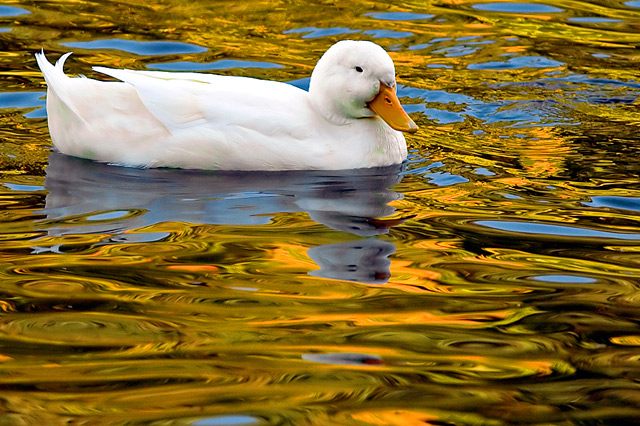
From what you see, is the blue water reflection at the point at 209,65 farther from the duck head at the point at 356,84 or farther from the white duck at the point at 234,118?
the duck head at the point at 356,84

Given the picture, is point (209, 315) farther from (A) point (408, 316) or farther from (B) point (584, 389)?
(B) point (584, 389)

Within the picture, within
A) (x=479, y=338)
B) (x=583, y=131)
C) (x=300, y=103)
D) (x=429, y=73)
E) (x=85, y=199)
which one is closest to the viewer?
(x=479, y=338)

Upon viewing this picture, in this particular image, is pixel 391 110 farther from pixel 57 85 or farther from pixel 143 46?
pixel 143 46

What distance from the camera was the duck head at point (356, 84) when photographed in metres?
6.68

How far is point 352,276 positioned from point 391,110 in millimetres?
2331

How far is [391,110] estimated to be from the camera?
675cm

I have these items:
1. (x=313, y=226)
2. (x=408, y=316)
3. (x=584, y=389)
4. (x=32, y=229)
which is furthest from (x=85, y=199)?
(x=584, y=389)

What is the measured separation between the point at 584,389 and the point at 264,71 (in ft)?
20.0

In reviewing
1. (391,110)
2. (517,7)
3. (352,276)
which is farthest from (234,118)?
(517,7)

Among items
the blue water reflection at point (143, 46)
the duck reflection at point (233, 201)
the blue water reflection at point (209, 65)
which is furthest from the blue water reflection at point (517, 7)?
the duck reflection at point (233, 201)

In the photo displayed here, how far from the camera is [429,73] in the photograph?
9180 mm

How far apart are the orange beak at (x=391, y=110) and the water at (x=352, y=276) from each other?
294 mm

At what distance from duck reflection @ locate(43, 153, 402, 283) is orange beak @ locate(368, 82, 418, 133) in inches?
11.6

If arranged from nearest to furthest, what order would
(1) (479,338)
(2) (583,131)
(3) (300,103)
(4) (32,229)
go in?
(1) (479,338) → (4) (32,229) → (3) (300,103) → (2) (583,131)
